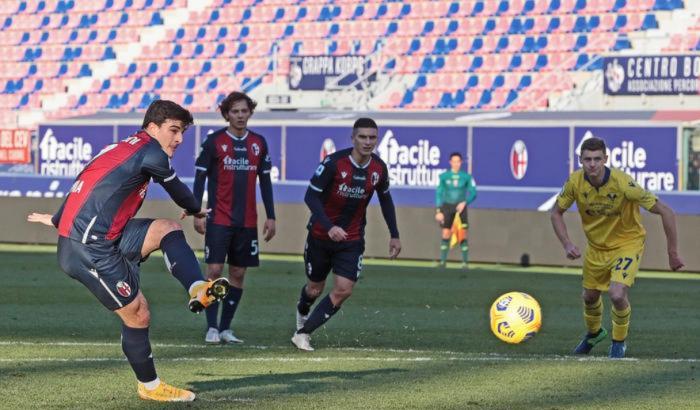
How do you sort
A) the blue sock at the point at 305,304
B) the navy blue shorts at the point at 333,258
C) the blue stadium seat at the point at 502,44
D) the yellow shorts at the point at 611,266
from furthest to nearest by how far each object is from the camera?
the blue stadium seat at the point at 502,44
the blue sock at the point at 305,304
the navy blue shorts at the point at 333,258
the yellow shorts at the point at 611,266

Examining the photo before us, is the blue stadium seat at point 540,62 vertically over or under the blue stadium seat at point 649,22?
under

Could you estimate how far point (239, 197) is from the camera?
39.3 ft

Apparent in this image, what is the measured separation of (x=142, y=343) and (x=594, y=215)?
4.88 metres

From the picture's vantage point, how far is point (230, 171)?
471 inches

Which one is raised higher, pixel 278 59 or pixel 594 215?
pixel 278 59

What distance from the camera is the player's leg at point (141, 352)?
7602mm

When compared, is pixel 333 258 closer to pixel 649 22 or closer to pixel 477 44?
pixel 649 22

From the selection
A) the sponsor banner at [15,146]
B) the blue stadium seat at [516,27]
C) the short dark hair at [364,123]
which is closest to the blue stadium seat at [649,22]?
the blue stadium seat at [516,27]

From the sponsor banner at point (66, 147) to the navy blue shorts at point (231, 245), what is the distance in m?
27.3

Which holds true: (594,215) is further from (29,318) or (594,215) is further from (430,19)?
(430,19)

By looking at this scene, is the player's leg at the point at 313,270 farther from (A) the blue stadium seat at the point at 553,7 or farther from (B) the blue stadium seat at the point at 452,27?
(B) the blue stadium seat at the point at 452,27

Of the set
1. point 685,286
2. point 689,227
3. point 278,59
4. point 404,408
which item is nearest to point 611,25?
point 278,59

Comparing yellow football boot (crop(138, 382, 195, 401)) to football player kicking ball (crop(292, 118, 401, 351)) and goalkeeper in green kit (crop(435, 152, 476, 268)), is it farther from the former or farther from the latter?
goalkeeper in green kit (crop(435, 152, 476, 268))

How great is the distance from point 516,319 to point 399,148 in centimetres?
2373
